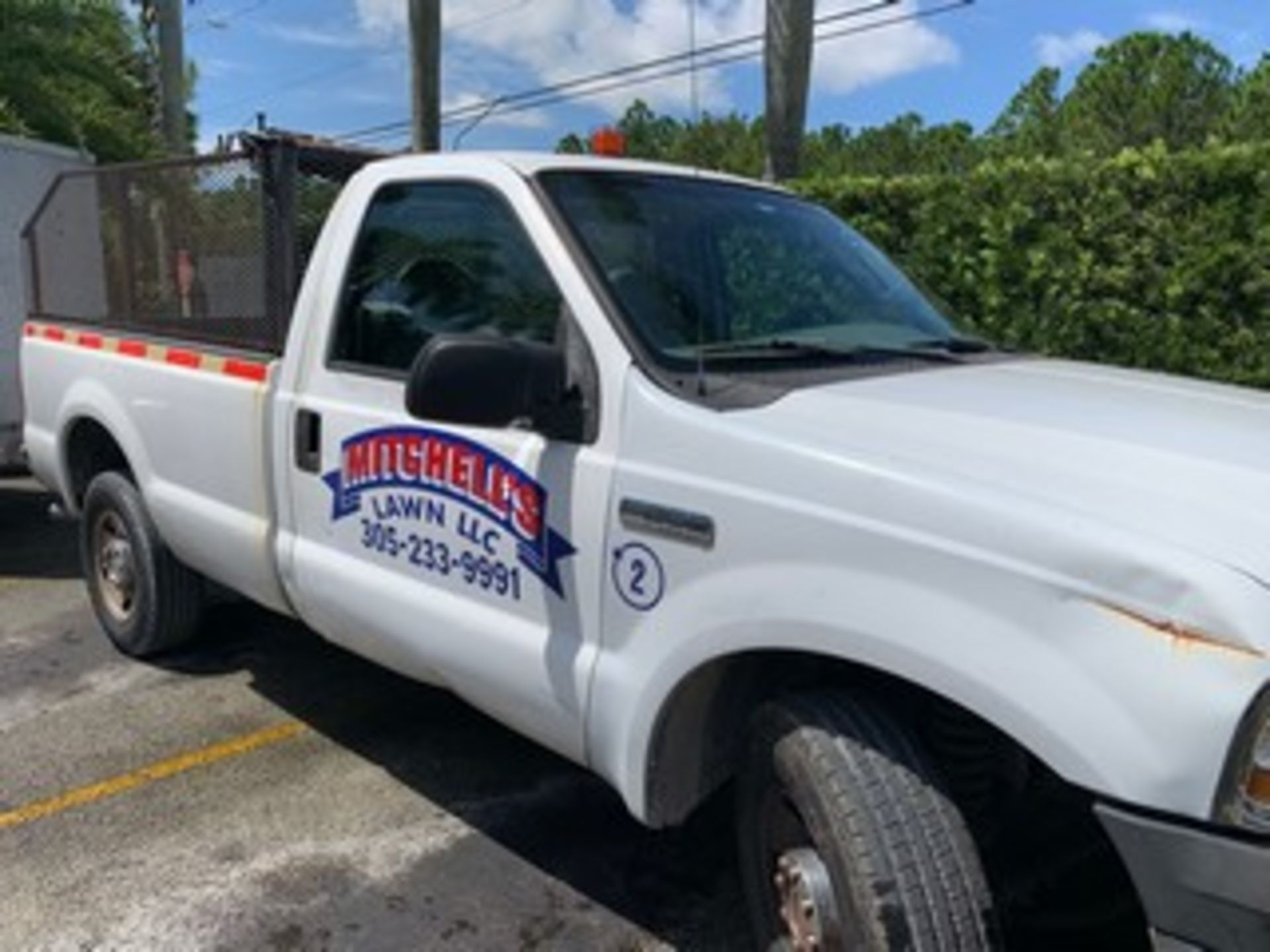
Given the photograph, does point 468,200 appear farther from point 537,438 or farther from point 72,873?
point 72,873

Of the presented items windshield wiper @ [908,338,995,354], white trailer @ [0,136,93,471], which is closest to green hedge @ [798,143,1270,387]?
windshield wiper @ [908,338,995,354]

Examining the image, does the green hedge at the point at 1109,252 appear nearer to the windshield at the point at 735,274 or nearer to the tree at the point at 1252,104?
the windshield at the point at 735,274

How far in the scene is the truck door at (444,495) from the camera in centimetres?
303

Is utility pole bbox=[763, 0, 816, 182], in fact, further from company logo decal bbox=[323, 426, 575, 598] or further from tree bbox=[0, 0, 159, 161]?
tree bbox=[0, 0, 159, 161]

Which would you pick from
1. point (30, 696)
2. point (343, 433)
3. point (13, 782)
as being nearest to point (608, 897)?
point (343, 433)

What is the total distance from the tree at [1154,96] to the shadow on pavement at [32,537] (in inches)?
1186

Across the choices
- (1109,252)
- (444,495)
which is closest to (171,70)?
(1109,252)

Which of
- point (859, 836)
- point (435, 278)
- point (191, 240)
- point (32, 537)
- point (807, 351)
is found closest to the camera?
point (859, 836)

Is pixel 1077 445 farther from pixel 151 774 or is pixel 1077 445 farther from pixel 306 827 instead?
pixel 151 774

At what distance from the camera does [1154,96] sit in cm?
3644

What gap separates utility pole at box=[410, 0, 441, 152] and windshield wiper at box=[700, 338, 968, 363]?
1060cm

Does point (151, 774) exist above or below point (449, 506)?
below

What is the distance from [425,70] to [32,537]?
277 inches

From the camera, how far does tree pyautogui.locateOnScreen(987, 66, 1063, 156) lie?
129 ft
